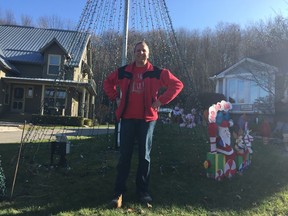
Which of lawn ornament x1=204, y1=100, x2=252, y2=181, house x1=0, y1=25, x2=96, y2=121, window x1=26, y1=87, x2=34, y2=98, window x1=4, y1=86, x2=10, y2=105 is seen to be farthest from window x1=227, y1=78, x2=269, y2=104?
lawn ornament x1=204, y1=100, x2=252, y2=181

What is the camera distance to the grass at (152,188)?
4160mm

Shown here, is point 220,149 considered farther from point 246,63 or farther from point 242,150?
point 246,63

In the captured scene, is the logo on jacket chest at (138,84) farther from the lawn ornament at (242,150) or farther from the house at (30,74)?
the house at (30,74)

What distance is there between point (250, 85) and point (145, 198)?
70.5 feet

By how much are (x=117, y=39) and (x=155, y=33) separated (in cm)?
113

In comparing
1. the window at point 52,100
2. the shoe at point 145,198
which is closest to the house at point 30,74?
the window at point 52,100

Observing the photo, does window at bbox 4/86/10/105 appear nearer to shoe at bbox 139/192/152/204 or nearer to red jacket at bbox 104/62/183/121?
red jacket at bbox 104/62/183/121

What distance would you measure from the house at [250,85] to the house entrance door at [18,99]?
585 inches

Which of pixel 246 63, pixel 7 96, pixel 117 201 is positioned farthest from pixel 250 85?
pixel 117 201

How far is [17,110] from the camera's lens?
86.9 ft

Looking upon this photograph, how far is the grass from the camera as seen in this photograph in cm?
416

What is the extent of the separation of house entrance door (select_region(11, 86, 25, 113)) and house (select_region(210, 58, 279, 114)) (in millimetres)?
14870

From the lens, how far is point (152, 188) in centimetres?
495

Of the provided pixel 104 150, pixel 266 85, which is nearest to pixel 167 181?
pixel 104 150
